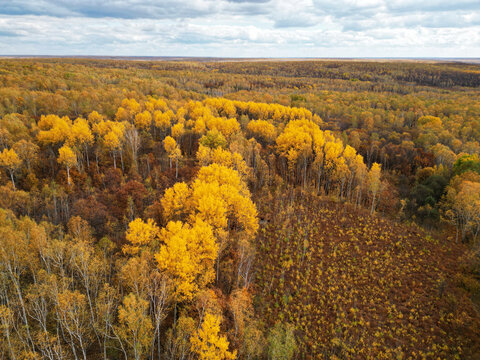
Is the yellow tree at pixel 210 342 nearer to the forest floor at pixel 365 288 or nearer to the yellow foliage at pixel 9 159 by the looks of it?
the forest floor at pixel 365 288

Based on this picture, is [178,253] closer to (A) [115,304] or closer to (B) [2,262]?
(A) [115,304]

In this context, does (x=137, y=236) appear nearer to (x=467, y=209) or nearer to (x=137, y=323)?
(x=137, y=323)

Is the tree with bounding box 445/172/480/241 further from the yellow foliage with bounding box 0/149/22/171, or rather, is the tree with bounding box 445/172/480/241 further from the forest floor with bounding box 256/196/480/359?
the yellow foliage with bounding box 0/149/22/171

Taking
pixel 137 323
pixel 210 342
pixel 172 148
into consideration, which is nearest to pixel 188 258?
pixel 137 323

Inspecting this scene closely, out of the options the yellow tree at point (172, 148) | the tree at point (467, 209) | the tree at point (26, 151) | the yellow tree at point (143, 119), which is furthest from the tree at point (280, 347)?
the yellow tree at point (143, 119)

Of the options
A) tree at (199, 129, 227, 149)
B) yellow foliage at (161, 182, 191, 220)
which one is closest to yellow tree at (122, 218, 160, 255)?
yellow foliage at (161, 182, 191, 220)

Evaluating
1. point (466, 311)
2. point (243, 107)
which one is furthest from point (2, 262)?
point (243, 107)

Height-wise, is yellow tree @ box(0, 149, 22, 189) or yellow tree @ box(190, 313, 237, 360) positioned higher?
yellow tree @ box(0, 149, 22, 189)
